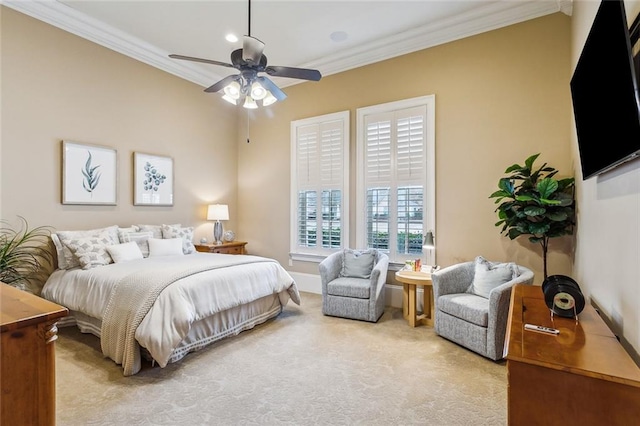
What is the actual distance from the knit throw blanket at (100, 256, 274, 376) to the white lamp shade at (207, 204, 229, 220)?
2.39m

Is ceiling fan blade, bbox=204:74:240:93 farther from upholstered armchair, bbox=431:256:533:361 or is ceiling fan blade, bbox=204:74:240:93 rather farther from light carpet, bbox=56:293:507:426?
upholstered armchair, bbox=431:256:533:361

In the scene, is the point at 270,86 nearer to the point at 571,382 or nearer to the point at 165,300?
the point at 165,300

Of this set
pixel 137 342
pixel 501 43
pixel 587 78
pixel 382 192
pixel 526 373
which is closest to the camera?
pixel 526 373

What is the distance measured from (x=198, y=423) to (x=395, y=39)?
4.57 meters

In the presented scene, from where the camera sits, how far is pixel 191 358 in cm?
284

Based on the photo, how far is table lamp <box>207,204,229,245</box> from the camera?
17.3ft

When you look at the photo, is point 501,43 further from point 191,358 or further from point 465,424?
point 191,358

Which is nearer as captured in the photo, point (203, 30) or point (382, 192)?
point (203, 30)

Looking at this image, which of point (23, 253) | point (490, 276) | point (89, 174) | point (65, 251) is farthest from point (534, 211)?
point (23, 253)

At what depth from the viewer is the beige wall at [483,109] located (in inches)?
133

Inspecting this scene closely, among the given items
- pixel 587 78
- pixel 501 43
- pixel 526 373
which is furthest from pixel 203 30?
pixel 526 373

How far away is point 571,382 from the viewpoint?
1188 millimetres

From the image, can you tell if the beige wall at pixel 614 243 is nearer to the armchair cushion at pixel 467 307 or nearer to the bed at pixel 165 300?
the armchair cushion at pixel 467 307

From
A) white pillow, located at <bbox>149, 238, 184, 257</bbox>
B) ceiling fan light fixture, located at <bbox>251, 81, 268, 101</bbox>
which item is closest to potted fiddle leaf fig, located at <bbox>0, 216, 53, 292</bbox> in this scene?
white pillow, located at <bbox>149, 238, 184, 257</bbox>
